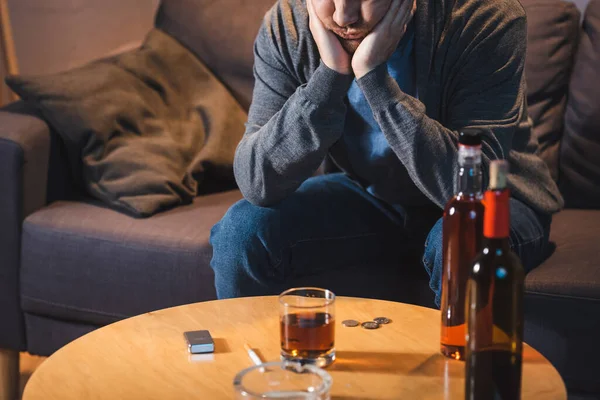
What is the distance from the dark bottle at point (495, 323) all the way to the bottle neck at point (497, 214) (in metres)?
0.01

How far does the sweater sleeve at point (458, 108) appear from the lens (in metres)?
1.45

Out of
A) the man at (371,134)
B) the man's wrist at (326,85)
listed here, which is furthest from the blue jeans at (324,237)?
the man's wrist at (326,85)

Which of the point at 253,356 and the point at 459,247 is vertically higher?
the point at 459,247

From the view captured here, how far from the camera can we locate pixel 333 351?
1.05 m

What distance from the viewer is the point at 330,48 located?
147cm

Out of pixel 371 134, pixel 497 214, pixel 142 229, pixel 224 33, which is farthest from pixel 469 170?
pixel 224 33

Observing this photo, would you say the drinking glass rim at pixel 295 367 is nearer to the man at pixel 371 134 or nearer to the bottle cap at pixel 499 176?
the bottle cap at pixel 499 176

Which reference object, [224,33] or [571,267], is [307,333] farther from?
[224,33]

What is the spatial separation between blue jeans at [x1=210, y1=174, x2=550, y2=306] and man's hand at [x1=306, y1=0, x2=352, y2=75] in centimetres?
32

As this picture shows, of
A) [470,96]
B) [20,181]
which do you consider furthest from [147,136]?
[470,96]

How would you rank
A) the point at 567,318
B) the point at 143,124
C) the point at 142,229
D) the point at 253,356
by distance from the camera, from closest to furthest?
the point at 253,356, the point at 567,318, the point at 142,229, the point at 143,124

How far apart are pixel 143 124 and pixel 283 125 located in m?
0.75

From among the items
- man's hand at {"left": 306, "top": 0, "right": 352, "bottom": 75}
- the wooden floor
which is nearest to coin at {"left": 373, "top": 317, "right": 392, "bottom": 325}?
man's hand at {"left": 306, "top": 0, "right": 352, "bottom": 75}

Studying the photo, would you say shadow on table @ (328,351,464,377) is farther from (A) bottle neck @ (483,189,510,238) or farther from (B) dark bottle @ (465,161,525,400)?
(A) bottle neck @ (483,189,510,238)
